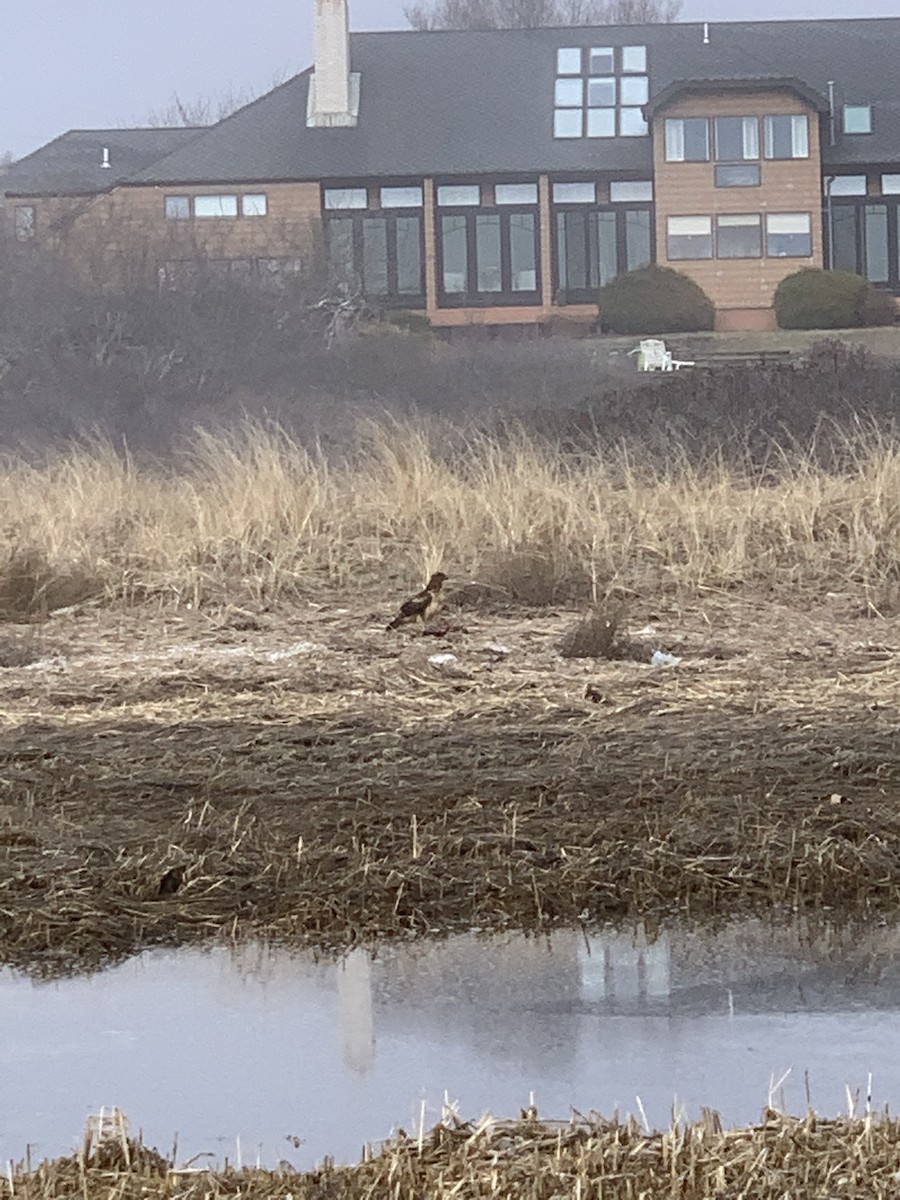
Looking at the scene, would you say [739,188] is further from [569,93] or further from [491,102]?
[491,102]

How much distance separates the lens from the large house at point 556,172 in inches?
1829

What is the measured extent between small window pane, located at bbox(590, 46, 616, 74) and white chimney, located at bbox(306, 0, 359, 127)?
19.5 ft

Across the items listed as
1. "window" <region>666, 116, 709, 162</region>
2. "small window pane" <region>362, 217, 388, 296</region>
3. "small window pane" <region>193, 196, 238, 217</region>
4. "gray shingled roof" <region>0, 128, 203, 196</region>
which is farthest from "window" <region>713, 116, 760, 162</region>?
"gray shingled roof" <region>0, 128, 203, 196</region>

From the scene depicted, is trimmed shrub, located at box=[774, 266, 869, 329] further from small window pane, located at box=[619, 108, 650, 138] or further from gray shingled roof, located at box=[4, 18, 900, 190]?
small window pane, located at box=[619, 108, 650, 138]

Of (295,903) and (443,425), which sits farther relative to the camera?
(443,425)

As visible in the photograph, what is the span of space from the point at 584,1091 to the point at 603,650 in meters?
6.04

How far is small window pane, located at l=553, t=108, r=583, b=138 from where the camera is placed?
48.5 meters

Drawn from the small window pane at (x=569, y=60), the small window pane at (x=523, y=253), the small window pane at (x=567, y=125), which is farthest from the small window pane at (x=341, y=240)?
the small window pane at (x=569, y=60)

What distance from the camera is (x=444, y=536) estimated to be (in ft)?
44.2

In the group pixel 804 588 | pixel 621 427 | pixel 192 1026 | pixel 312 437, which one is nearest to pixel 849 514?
pixel 804 588

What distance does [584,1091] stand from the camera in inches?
160

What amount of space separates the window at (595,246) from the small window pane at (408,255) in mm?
3314

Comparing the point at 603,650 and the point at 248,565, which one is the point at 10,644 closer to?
the point at 248,565

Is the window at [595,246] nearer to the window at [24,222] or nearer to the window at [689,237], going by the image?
the window at [689,237]
